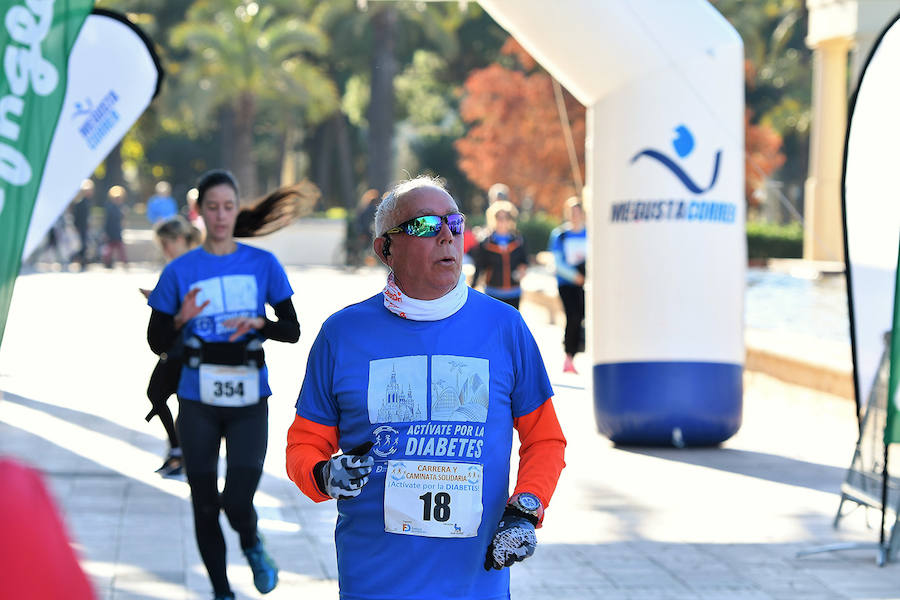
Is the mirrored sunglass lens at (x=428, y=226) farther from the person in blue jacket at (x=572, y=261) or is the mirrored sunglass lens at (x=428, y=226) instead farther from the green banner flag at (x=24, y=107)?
the person in blue jacket at (x=572, y=261)

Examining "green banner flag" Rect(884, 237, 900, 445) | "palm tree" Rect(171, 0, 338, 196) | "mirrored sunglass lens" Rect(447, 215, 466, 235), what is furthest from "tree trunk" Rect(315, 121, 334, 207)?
"mirrored sunglass lens" Rect(447, 215, 466, 235)

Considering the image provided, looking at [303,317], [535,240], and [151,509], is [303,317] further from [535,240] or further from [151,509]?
[535,240]

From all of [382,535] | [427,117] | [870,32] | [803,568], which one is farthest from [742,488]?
[427,117]

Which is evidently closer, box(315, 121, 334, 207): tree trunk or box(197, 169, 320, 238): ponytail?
box(197, 169, 320, 238): ponytail

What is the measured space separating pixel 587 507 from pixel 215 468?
3.04m

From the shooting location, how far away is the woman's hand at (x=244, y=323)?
5.81 metres

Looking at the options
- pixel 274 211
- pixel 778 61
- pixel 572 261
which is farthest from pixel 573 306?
pixel 778 61

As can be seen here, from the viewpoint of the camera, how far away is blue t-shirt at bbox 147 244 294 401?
5.85 metres

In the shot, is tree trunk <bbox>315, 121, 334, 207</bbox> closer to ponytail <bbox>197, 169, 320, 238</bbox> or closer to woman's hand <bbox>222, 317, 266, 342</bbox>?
ponytail <bbox>197, 169, 320, 238</bbox>

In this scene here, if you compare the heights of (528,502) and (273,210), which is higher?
(273,210)

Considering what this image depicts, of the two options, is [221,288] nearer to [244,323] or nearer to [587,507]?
[244,323]

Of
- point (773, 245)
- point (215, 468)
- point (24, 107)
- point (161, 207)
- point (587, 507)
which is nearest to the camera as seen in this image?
point (24, 107)

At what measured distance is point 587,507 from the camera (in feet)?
26.9

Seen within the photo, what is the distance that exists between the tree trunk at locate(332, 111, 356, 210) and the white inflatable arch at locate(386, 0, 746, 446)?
43.2m
